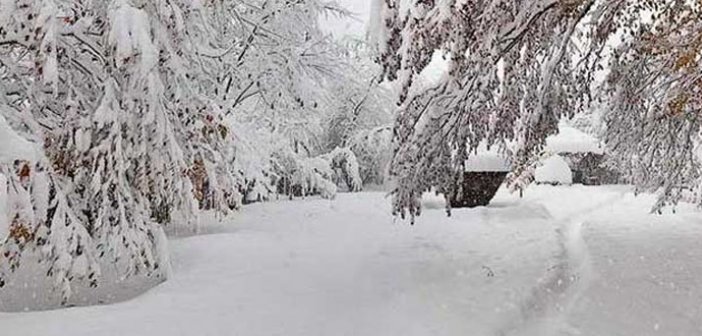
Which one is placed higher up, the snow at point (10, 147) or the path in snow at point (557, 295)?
the snow at point (10, 147)

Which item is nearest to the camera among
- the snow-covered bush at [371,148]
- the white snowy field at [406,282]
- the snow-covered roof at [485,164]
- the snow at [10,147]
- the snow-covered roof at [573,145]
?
the snow at [10,147]

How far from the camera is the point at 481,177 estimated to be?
16.7 metres

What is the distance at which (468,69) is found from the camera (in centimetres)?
755

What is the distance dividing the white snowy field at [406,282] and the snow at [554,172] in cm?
1382

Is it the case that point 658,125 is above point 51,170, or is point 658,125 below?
above

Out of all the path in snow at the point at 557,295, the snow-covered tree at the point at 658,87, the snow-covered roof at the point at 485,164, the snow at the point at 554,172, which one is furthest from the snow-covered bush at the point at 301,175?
the snow at the point at 554,172

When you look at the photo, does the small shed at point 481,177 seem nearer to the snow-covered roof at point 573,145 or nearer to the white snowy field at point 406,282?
the white snowy field at point 406,282

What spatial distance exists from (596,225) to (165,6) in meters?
10.3

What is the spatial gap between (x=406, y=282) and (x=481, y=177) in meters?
9.27

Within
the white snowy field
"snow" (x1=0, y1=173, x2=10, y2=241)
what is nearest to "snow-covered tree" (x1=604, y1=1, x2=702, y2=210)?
the white snowy field

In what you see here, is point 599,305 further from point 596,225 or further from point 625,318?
point 596,225

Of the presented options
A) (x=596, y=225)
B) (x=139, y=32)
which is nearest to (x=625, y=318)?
(x=139, y=32)

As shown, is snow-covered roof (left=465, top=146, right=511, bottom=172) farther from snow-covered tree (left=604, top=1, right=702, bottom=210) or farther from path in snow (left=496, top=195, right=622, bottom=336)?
path in snow (left=496, top=195, right=622, bottom=336)

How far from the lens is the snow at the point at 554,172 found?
89.7 feet
